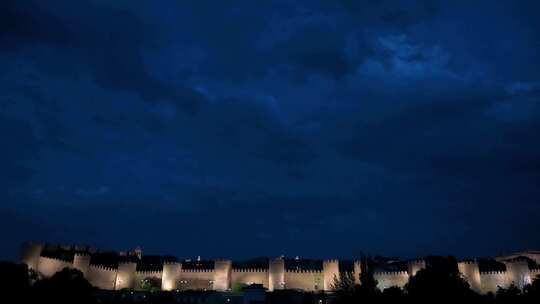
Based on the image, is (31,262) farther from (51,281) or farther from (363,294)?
(363,294)

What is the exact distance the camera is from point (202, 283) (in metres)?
83.5

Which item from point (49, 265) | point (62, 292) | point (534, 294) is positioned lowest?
point (534, 294)

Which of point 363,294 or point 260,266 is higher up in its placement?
point 260,266

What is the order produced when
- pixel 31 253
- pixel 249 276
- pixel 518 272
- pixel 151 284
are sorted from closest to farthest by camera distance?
pixel 518 272, pixel 31 253, pixel 151 284, pixel 249 276

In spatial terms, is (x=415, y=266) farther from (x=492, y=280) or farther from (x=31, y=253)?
(x=31, y=253)

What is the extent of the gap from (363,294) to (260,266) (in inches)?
2057

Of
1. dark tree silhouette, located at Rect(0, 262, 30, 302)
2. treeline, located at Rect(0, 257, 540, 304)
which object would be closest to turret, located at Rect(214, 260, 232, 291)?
dark tree silhouette, located at Rect(0, 262, 30, 302)

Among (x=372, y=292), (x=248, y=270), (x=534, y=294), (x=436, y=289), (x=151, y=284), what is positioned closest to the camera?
(x=534, y=294)

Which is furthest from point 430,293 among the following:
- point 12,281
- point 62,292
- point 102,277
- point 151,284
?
point 102,277

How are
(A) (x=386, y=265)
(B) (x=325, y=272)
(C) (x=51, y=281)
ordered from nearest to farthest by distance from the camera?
1. (C) (x=51, y=281)
2. (B) (x=325, y=272)
3. (A) (x=386, y=265)

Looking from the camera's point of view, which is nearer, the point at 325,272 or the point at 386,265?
the point at 325,272

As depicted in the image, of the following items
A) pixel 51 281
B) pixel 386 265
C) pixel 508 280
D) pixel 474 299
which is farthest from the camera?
pixel 386 265

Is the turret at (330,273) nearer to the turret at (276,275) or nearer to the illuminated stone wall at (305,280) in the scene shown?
the illuminated stone wall at (305,280)

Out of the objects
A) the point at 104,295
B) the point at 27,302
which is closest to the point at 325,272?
the point at 104,295
